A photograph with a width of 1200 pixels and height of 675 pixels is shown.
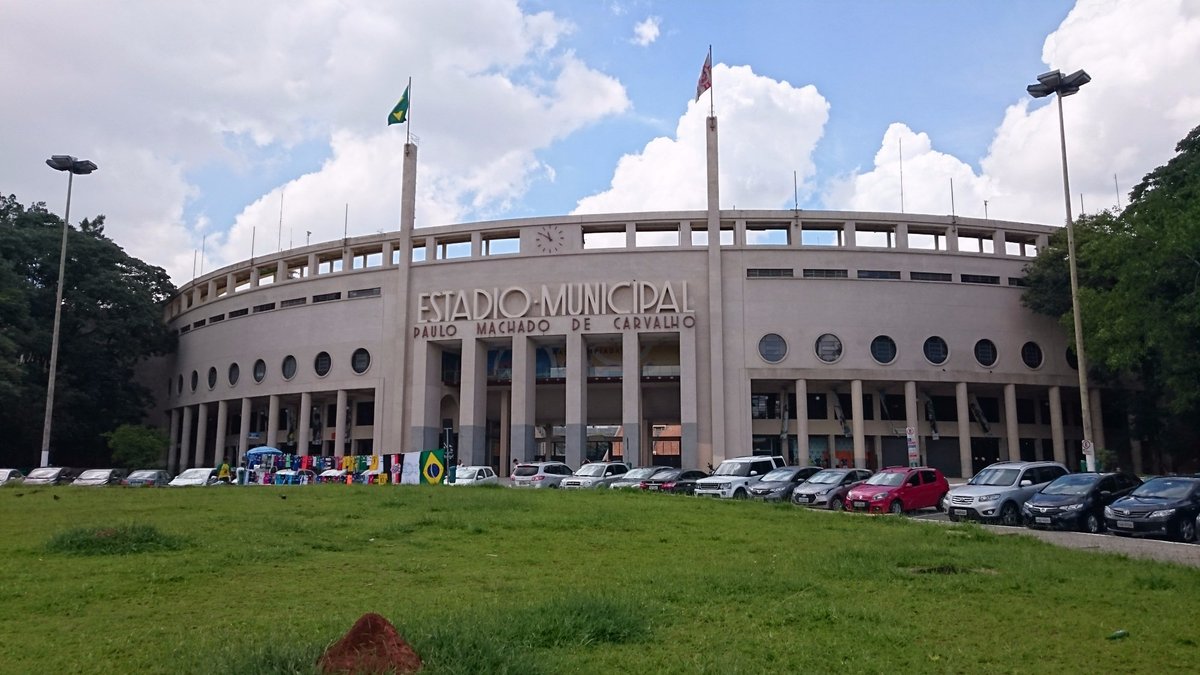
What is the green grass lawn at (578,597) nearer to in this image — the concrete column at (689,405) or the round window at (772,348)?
the concrete column at (689,405)

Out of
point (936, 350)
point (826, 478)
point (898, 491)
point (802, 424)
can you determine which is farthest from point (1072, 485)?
point (936, 350)

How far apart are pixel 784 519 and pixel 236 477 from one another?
34756 millimetres

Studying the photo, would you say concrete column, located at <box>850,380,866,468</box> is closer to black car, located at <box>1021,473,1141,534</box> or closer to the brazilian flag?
the brazilian flag

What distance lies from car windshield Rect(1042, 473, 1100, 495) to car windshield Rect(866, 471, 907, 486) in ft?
15.8

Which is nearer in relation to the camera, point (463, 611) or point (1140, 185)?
point (463, 611)

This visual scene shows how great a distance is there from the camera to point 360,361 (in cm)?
5778

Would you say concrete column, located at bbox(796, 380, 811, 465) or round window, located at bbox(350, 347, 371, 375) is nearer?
concrete column, located at bbox(796, 380, 811, 465)

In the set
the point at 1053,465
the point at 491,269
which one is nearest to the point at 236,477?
the point at 491,269

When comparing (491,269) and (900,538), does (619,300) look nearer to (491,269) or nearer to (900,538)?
(491,269)

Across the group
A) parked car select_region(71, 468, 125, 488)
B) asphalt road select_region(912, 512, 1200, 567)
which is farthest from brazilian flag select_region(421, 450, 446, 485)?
asphalt road select_region(912, 512, 1200, 567)

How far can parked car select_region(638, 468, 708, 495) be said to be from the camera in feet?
110

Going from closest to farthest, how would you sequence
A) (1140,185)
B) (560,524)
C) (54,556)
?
(54,556), (560,524), (1140,185)

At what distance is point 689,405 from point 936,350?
15.4 m

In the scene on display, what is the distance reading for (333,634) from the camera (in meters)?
7.30
